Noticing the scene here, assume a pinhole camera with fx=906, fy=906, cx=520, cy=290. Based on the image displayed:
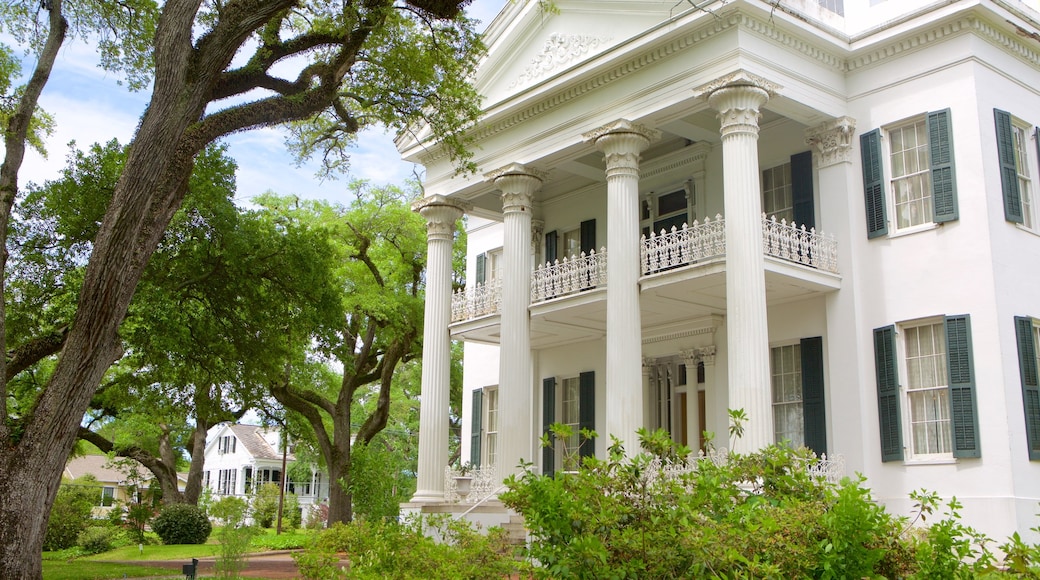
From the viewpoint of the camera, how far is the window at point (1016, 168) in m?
15.0

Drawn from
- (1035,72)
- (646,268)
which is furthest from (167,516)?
(1035,72)

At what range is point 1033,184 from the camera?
52.0ft

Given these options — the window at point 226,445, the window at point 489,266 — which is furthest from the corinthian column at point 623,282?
the window at point 226,445

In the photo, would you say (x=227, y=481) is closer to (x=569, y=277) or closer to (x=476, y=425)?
(x=476, y=425)

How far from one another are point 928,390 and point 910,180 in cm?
366

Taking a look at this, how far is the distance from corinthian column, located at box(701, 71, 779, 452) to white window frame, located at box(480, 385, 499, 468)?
378 inches

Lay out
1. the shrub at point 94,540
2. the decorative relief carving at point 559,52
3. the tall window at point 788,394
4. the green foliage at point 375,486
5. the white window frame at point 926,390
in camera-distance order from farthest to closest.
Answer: the shrub at point 94,540
the green foliage at point 375,486
the decorative relief carving at point 559,52
the tall window at point 788,394
the white window frame at point 926,390

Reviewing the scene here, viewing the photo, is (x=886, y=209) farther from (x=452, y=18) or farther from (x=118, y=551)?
(x=118, y=551)

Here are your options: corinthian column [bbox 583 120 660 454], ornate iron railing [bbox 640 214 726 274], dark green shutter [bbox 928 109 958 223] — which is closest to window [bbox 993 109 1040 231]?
dark green shutter [bbox 928 109 958 223]

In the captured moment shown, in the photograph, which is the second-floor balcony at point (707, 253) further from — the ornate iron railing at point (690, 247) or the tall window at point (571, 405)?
the tall window at point (571, 405)

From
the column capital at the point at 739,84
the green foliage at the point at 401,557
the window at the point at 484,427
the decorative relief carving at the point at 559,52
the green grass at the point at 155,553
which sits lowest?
the green grass at the point at 155,553

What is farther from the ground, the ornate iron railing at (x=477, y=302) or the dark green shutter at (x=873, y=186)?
the dark green shutter at (x=873, y=186)

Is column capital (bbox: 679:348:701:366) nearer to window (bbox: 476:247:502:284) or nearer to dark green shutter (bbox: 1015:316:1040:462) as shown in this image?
dark green shutter (bbox: 1015:316:1040:462)

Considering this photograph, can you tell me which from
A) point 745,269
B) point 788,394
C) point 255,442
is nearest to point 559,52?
point 745,269
